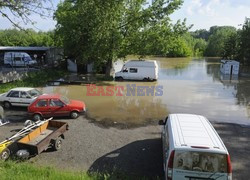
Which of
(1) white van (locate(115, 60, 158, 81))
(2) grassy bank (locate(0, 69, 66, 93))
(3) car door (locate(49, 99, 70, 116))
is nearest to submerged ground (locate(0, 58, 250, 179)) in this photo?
(3) car door (locate(49, 99, 70, 116))

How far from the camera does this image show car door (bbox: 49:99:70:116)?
14.1 metres

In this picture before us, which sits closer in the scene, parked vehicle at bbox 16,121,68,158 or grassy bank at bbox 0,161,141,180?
grassy bank at bbox 0,161,141,180

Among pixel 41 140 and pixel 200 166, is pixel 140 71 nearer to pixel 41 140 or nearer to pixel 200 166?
pixel 41 140

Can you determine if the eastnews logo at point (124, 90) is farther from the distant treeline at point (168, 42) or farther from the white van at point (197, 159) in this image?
the white van at point (197, 159)

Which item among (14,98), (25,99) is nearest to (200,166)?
(25,99)

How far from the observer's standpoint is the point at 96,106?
17.6m

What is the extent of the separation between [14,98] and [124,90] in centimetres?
1062

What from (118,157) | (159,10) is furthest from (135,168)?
(159,10)

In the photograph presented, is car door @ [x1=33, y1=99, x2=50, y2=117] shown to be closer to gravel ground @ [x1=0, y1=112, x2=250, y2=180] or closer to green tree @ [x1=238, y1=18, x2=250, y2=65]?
gravel ground @ [x1=0, y1=112, x2=250, y2=180]

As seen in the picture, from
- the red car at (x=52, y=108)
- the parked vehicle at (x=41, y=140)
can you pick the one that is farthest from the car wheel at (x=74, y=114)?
the parked vehicle at (x=41, y=140)

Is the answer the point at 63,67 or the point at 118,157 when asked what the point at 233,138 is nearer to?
the point at 118,157

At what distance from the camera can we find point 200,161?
20.4 ft

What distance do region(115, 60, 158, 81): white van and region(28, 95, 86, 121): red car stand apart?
1505cm

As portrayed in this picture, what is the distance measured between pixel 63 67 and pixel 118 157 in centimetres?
2756
